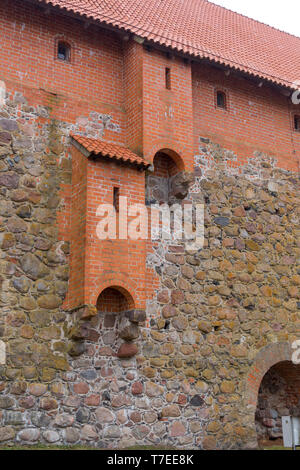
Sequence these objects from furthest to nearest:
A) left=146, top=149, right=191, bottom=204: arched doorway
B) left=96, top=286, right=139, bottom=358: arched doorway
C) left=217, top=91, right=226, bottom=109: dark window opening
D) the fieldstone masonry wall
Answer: left=217, top=91, right=226, bottom=109: dark window opening < left=146, top=149, right=191, bottom=204: arched doorway < left=96, top=286, right=139, bottom=358: arched doorway < the fieldstone masonry wall

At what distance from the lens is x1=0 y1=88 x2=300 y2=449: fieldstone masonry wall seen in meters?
9.04

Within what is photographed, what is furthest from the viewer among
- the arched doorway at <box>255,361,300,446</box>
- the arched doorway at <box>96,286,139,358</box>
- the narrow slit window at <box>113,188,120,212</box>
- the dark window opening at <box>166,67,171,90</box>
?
the arched doorway at <box>255,361,300,446</box>

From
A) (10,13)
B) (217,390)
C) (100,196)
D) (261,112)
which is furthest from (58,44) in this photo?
(217,390)

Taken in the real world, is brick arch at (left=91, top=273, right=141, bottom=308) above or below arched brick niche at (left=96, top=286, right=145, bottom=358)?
above

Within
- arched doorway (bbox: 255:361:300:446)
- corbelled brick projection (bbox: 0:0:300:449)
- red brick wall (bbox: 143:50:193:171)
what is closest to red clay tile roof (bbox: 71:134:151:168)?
corbelled brick projection (bbox: 0:0:300:449)

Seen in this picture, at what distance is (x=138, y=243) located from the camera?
9914 mm

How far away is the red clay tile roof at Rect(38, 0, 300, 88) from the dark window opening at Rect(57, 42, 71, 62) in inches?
30.0

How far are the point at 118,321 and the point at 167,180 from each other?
3.06 metres

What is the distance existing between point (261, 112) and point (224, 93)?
106 cm

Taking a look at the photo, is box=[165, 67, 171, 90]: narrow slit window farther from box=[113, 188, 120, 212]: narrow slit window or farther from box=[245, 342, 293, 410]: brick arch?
box=[245, 342, 293, 410]: brick arch

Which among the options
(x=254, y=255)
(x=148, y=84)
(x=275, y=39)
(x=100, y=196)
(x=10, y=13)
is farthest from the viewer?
(x=275, y=39)

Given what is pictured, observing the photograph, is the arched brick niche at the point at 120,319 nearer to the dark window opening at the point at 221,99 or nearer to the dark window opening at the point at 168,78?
the dark window opening at the point at 168,78

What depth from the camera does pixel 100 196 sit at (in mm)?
9617
